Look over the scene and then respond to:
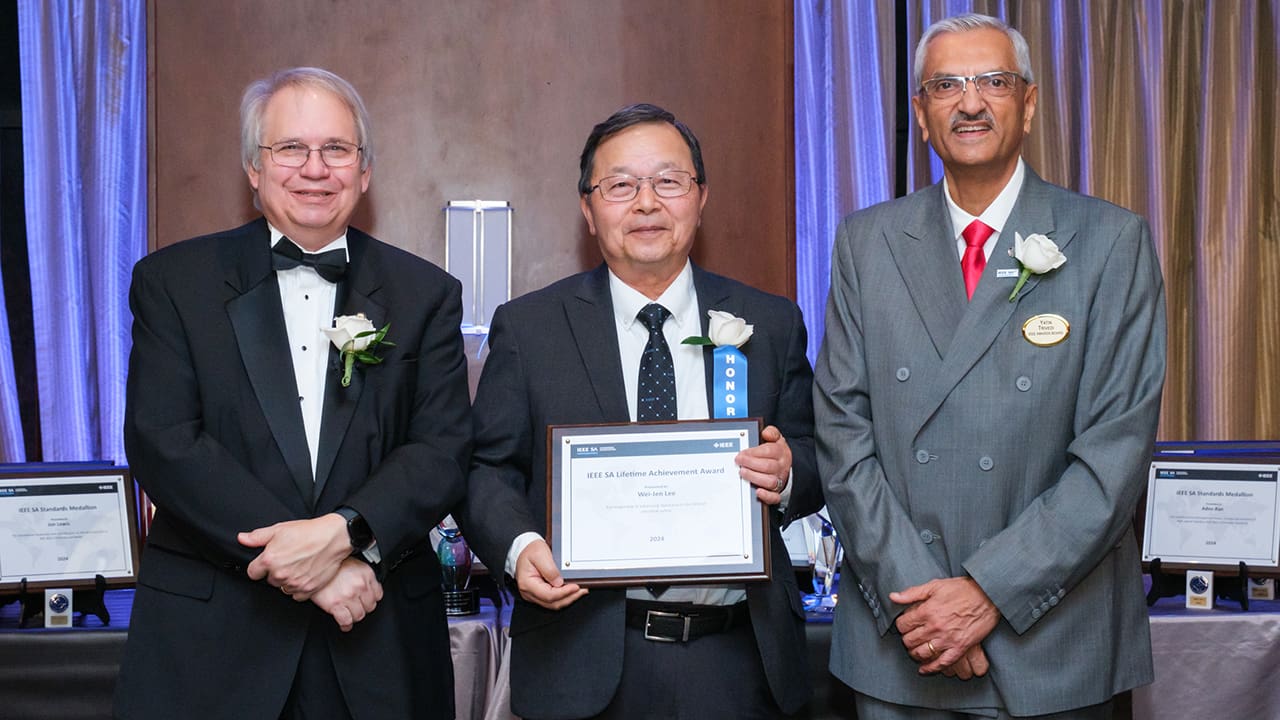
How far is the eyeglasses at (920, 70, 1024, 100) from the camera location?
2281mm

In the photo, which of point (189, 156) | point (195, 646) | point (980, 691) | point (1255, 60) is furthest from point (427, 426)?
point (1255, 60)

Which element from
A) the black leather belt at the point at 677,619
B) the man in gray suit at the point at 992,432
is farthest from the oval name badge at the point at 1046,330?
the black leather belt at the point at 677,619

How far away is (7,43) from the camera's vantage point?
421 centimetres

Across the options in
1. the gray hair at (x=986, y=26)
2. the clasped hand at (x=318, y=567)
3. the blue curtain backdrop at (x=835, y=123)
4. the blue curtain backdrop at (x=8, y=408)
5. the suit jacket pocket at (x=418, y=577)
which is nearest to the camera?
the clasped hand at (x=318, y=567)

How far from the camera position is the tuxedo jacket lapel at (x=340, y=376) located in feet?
7.06

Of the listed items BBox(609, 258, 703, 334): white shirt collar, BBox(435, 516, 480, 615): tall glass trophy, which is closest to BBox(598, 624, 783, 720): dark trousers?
BBox(609, 258, 703, 334): white shirt collar

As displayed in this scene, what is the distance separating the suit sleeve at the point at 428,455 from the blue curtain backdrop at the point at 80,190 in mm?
2071

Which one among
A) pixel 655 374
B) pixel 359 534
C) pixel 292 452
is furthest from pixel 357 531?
pixel 655 374

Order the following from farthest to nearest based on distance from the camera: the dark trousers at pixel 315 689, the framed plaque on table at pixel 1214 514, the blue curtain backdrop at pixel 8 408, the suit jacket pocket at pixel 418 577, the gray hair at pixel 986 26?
the blue curtain backdrop at pixel 8 408, the framed plaque on table at pixel 1214 514, the gray hair at pixel 986 26, the suit jacket pocket at pixel 418 577, the dark trousers at pixel 315 689

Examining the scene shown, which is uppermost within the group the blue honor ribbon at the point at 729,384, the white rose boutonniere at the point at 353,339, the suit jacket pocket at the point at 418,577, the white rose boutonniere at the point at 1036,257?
the white rose boutonniere at the point at 1036,257

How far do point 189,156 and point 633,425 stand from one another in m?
2.47

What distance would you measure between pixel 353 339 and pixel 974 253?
4.12 ft

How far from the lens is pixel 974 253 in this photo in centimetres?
229

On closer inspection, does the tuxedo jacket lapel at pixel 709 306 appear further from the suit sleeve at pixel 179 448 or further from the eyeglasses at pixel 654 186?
the suit sleeve at pixel 179 448
